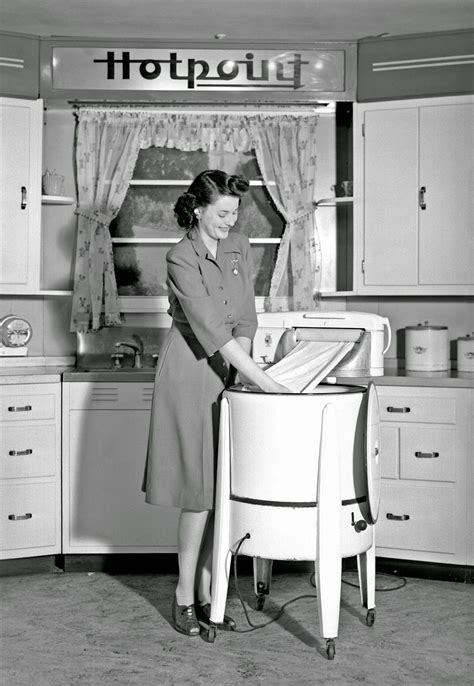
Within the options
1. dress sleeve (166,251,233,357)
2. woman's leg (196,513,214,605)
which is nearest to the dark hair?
dress sleeve (166,251,233,357)

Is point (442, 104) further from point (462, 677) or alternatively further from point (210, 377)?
point (462, 677)

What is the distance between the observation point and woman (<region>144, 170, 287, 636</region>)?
3029 millimetres

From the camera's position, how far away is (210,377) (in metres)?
3.09

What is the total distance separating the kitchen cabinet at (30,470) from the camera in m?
3.95

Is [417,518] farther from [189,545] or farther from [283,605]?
→ [189,545]

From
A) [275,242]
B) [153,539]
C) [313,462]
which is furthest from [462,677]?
[275,242]

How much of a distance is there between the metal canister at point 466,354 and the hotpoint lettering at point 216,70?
1.57 meters

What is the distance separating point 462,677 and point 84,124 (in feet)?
10.7

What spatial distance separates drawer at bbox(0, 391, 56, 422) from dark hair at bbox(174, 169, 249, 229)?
134 cm

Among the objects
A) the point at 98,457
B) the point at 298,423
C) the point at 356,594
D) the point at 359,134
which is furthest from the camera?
the point at 359,134

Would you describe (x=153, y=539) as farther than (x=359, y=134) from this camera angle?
No

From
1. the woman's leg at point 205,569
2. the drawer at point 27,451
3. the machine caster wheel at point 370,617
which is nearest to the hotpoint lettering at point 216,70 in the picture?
the drawer at point 27,451

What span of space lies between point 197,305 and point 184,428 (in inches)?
17.9

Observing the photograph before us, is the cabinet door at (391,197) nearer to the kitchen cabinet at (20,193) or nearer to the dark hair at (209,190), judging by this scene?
the dark hair at (209,190)
